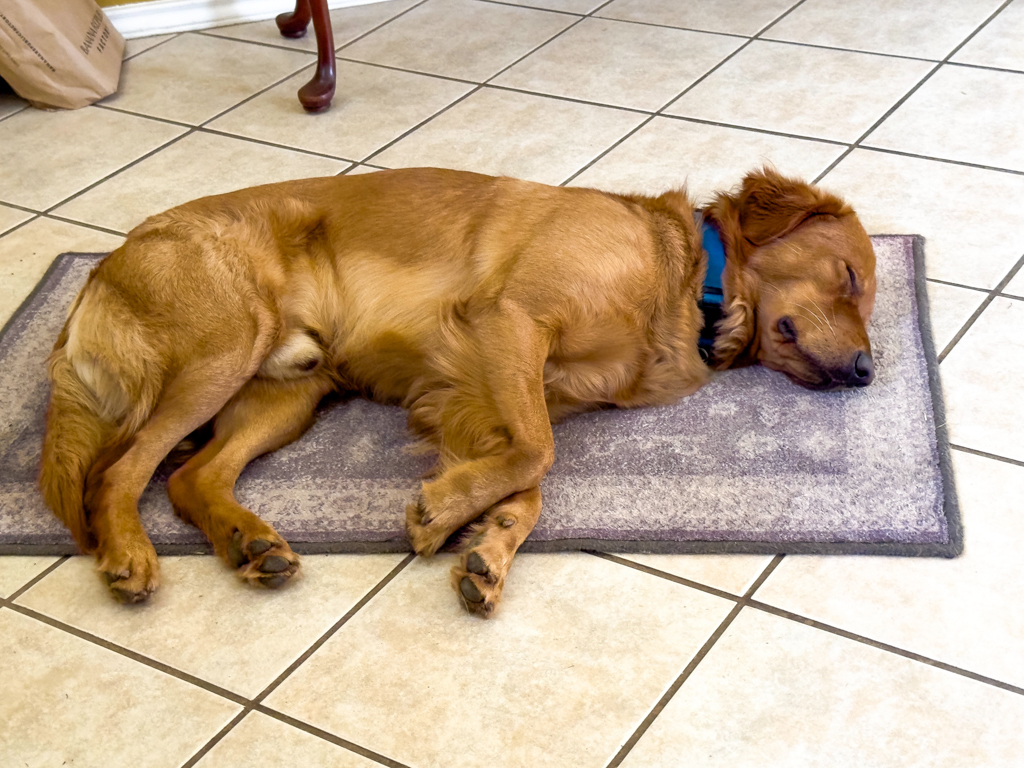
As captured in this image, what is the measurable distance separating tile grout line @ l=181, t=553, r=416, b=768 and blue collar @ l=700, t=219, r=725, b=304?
97 cm

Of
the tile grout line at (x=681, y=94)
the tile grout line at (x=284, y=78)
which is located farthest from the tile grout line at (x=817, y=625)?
the tile grout line at (x=284, y=78)

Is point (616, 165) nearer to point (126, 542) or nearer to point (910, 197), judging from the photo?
point (910, 197)

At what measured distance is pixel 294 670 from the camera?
1.97 meters

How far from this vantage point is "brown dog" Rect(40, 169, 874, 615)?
231 centimetres

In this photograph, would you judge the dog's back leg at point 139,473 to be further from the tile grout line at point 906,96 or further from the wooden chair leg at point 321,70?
the tile grout line at point 906,96

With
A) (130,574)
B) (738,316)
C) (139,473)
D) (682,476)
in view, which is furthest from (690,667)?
(139,473)

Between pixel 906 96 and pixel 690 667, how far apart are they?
2876 mm

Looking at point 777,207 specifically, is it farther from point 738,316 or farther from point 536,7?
point 536,7

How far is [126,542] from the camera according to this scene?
7.17ft

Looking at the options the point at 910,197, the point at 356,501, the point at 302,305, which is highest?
the point at 302,305

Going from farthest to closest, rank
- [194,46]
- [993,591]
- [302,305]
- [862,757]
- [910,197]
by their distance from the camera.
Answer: [194,46]
[910,197]
[302,305]
[993,591]
[862,757]

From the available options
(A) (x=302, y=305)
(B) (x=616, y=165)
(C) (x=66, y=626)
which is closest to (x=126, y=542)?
(C) (x=66, y=626)

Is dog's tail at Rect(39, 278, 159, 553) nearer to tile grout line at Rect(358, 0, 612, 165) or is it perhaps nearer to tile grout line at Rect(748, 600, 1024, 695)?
tile grout line at Rect(748, 600, 1024, 695)

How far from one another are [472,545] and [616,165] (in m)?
1.90
